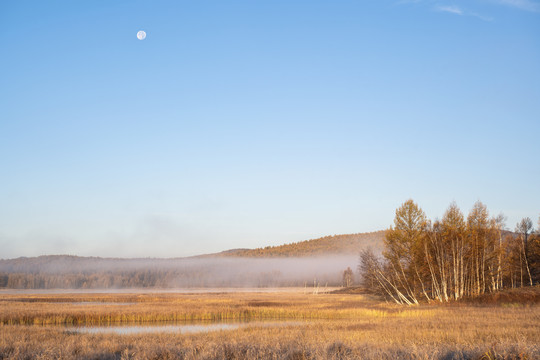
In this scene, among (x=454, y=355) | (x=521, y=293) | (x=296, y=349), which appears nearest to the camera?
(x=454, y=355)

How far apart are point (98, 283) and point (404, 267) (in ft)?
589

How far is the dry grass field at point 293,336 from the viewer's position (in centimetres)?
1336

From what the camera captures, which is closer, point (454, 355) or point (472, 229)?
point (454, 355)

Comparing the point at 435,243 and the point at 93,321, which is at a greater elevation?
the point at 435,243

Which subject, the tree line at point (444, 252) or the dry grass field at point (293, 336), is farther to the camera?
the tree line at point (444, 252)

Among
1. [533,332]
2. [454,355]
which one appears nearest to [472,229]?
[533,332]

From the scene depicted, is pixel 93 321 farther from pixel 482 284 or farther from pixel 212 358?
pixel 482 284

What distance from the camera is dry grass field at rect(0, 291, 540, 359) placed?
13.4 meters

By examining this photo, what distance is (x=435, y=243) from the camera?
166 ft

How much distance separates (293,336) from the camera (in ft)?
72.1

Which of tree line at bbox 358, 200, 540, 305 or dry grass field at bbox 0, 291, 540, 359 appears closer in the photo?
dry grass field at bbox 0, 291, 540, 359

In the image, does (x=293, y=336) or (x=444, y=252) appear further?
(x=444, y=252)

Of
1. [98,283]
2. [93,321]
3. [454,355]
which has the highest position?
[454,355]

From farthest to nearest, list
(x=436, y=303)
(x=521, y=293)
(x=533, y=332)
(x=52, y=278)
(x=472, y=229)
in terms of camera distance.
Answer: (x=52, y=278)
(x=472, y=229)
(x=436, y=303)
(x=521, y=293)
(x=533, y=332)
